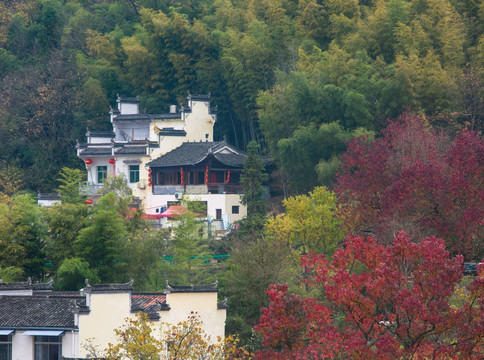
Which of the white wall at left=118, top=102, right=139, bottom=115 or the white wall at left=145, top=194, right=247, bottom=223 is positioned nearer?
the white wall at left=145, top=194, right=247, bottom=223

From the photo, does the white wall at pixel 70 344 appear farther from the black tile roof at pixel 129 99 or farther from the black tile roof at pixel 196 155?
the black tile roof at pixel 129 99

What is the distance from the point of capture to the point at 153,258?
2791 cm

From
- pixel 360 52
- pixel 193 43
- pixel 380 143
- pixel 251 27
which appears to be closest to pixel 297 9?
pixel 251 27

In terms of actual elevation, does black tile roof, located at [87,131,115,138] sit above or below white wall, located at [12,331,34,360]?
above

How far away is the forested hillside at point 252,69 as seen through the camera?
33875 millimetres

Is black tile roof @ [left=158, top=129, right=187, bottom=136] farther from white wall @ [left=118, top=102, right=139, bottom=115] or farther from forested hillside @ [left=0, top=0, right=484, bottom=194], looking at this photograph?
white wall @ [left=118, top=102, right=139, bottom=115]

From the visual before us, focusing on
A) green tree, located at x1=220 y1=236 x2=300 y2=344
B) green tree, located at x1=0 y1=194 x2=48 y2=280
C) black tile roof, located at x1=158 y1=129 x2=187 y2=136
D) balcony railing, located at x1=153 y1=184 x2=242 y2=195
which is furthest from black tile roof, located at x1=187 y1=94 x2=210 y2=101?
green tree, located at x1=220 y1=236 x2=300 y2=344

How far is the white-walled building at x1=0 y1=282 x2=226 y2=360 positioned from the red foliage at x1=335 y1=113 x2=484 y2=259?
650 cm

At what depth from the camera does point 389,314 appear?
13.6 meters

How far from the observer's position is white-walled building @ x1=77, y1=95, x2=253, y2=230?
3847 centimetres

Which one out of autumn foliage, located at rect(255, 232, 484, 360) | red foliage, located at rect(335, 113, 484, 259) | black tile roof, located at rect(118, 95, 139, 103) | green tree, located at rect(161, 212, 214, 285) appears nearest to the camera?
autumn foliage, located at rect(255, 232, 484, 360)

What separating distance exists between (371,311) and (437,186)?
32.6ft

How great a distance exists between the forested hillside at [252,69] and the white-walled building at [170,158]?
194 centimetres

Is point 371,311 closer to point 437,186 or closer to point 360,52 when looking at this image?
point 437,186
